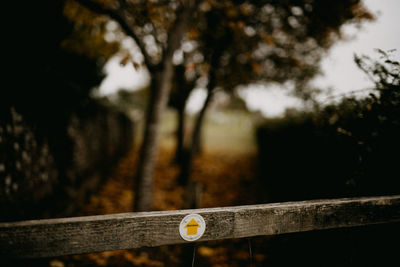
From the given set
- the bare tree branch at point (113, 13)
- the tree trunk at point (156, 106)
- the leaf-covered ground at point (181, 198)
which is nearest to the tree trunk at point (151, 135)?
the tree trunk at point (156, 106)

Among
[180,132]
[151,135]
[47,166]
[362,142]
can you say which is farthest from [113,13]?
[180,132]

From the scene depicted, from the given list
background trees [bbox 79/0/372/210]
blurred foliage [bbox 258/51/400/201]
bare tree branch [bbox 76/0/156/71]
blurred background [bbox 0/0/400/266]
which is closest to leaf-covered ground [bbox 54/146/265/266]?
blurred background [bbox 0/0/400/266]

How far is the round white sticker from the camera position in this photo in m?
1.28

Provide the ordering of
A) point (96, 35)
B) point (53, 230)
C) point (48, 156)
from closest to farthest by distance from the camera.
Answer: point (53, 230) → point (48, 156) → point (96, 35)

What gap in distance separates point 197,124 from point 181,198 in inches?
94.6

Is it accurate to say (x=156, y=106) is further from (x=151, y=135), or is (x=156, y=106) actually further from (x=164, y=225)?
(x=164, y=225)

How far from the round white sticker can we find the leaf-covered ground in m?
0.36

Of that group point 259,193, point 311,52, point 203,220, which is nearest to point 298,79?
point 311,52

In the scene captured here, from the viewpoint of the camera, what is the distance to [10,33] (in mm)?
2623

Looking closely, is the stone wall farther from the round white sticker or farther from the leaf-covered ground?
Answer: the round white sticker

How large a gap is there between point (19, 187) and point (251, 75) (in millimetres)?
5929

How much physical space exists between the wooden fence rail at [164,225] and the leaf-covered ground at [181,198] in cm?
22

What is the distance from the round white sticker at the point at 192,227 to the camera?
128cm

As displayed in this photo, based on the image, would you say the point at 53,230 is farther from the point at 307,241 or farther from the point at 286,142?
the point at 286,142
